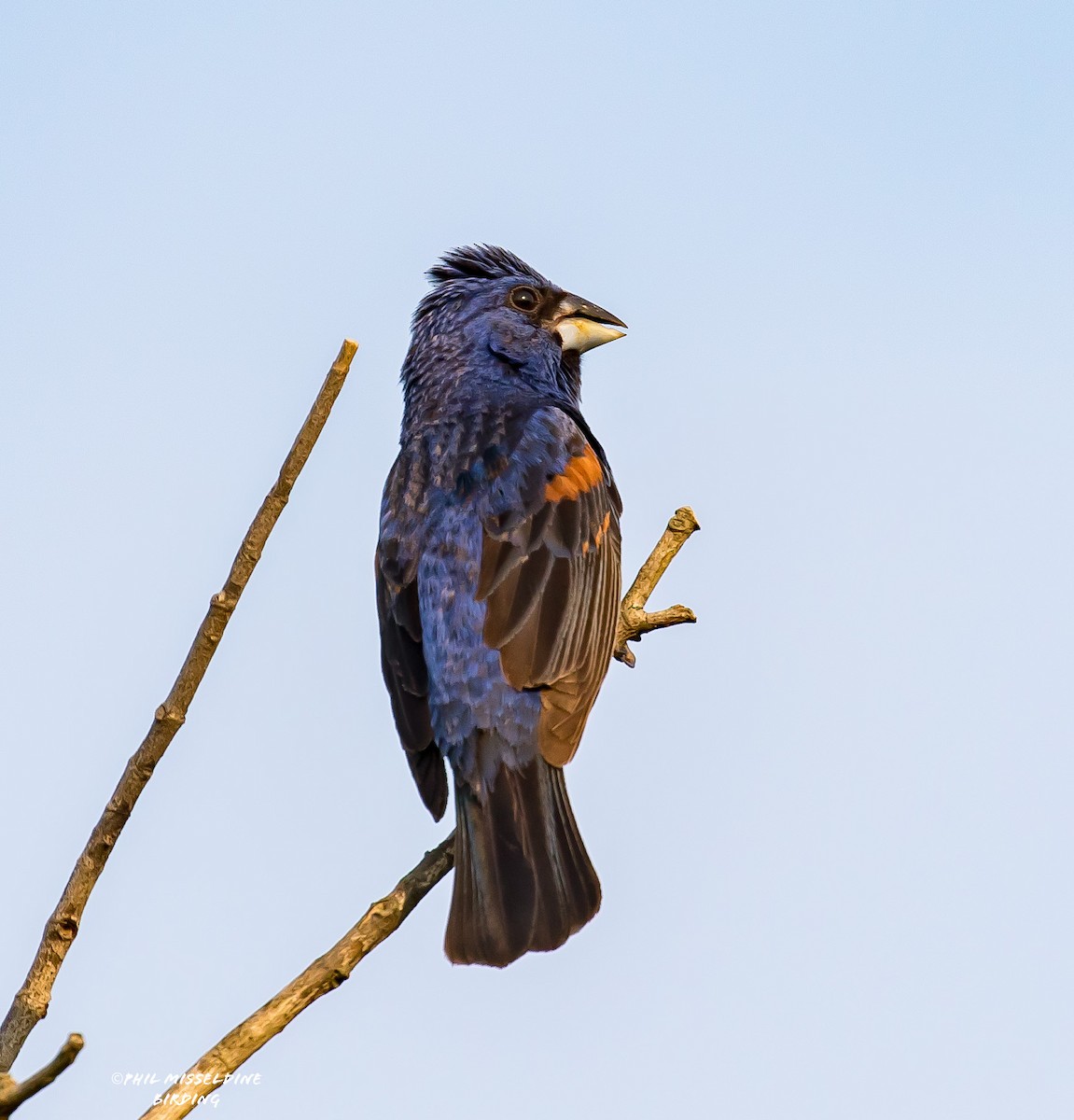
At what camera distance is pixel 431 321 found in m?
7.00

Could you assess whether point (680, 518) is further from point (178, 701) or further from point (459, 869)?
point (178, 701)

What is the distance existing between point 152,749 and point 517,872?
5.90 feet

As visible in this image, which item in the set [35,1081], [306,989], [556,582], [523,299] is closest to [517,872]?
[556,582]

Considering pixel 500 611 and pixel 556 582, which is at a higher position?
pixel 556 582

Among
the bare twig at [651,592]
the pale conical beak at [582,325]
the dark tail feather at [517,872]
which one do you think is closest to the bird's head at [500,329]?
the pale conical beak at [582,325]

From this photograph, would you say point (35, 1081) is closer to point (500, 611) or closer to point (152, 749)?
point (152, 749)

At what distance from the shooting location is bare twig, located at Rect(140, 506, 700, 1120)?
110 inches

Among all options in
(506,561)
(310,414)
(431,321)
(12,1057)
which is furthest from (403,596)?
(12,1057)

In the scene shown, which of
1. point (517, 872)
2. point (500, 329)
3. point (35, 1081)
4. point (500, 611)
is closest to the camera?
point (35, 1081)

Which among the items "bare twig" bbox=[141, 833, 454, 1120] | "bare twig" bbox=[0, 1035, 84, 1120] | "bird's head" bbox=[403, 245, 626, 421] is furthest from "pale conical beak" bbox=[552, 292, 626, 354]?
"bare twig" bbox=[0, 1035, 84, 1120]

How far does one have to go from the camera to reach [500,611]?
534cm

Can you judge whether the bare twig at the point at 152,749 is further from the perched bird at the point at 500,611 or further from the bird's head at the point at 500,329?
the bird's head at the point at 500,329

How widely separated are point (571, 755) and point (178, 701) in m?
2.10

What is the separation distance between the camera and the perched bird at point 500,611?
15.6 ft
